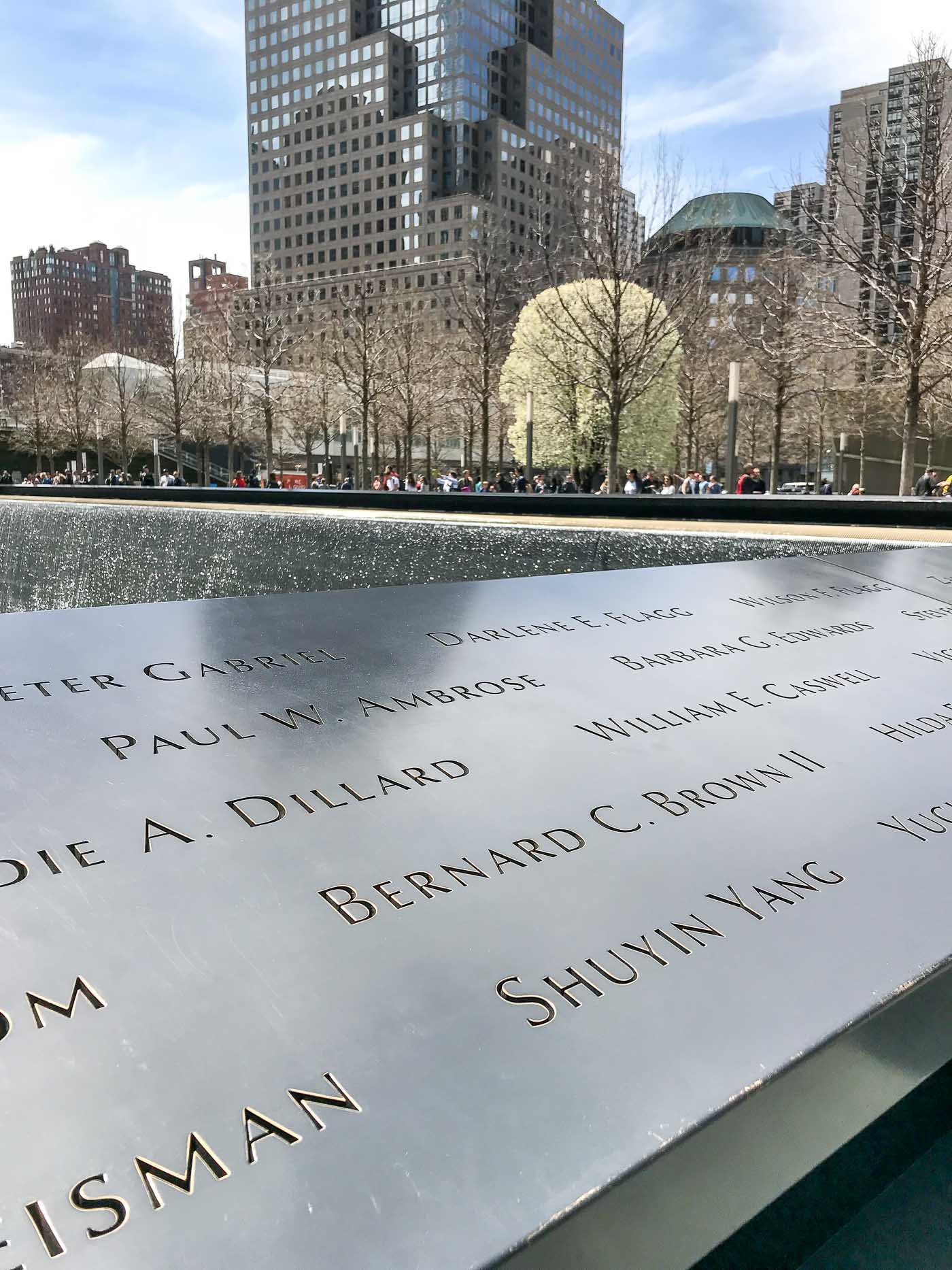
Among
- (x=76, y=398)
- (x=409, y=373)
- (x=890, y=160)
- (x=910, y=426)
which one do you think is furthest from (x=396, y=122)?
(x=910, y=426)

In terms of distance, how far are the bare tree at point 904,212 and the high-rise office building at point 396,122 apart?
89054 mm

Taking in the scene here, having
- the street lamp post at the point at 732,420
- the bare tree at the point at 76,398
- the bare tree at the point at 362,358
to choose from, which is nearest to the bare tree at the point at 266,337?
the bare tree at the point at 362,358

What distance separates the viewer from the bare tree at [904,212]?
59.8 feet

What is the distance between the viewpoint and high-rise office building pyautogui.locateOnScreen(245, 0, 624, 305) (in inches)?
4345

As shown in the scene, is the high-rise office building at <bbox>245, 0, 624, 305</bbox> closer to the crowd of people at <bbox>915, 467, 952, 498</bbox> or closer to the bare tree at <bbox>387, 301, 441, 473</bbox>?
the bare tree at <bbox>387, 301, 441, 473</bbox>

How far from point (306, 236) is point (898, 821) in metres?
131

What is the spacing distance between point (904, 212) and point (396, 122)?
353ft

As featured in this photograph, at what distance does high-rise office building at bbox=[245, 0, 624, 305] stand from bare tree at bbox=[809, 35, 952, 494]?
8905cm

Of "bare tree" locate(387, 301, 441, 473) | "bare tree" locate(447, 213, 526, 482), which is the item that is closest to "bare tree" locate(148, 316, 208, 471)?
"bare tree" locate(387, 301, 441, 473)

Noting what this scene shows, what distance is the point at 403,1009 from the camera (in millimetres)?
1228

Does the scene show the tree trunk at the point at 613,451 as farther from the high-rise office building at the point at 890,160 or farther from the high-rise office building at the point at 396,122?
the high-rise office building at the point at 396,122

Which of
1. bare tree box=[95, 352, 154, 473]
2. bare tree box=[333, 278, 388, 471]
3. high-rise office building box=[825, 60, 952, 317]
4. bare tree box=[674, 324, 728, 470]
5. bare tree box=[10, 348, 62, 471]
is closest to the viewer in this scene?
high-rise office building box=[825, 60, 952, 317]

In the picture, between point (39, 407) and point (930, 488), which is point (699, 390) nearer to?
point (930, 488)

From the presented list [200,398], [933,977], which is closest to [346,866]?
[933,977]
